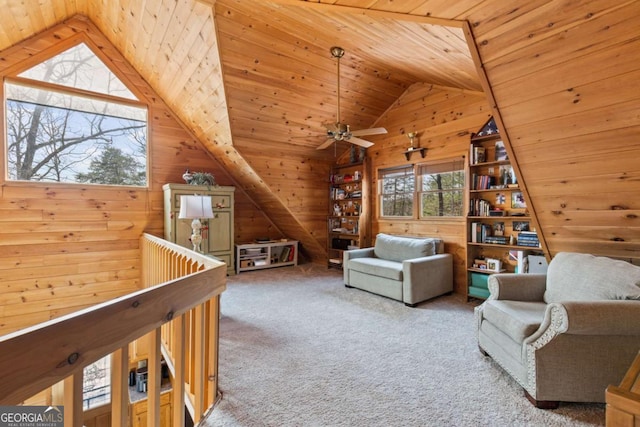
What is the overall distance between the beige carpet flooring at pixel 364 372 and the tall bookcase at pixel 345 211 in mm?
1940

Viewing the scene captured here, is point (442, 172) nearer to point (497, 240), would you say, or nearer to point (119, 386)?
point (497, 240)

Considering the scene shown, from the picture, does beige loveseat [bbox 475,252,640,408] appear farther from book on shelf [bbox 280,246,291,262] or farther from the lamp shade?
book on shelf [bbox 280,246,291,262]

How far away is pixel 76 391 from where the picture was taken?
2.85 ft

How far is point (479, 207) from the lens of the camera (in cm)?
362

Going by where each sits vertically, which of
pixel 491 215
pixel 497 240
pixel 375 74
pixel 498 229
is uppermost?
pixel 375 74

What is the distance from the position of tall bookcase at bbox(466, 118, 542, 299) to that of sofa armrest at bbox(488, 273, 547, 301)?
1.04 m

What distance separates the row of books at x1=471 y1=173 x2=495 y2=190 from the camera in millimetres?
3527

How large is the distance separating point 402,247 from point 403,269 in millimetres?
651

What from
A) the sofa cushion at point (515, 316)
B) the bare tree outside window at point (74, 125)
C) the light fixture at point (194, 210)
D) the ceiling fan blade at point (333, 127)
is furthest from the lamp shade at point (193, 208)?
the sofa cushion at point (515, 316)

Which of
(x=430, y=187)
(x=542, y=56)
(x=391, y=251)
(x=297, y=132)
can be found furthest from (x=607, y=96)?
(x=297, y=132)

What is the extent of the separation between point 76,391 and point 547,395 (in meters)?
2.26

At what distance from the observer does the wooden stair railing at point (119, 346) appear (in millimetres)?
690

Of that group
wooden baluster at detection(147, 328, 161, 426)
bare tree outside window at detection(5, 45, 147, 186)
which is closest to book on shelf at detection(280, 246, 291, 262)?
bare tree outside window at detection(5, 45, 147, 186)

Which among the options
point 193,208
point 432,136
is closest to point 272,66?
point 193,208
